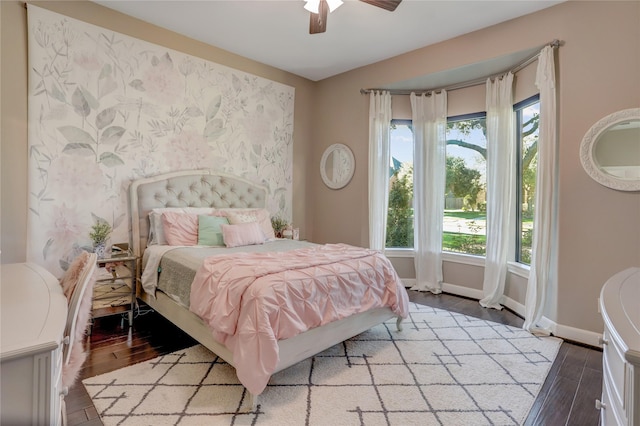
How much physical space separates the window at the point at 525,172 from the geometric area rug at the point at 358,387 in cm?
127

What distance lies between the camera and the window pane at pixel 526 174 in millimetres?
3705

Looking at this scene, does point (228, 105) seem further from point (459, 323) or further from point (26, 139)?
point (459, 323)

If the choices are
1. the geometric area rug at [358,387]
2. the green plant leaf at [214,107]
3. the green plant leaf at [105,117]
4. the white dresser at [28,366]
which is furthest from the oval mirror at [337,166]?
the white dresser at [28,366]

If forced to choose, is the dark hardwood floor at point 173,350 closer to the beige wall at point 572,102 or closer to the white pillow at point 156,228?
the beige wall at point 572,102

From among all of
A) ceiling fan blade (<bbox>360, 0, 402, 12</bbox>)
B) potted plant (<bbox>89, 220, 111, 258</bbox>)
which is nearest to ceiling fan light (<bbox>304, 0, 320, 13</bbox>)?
ceiling fan blade (<bbox>360, 0, 402, 12</bbox>)

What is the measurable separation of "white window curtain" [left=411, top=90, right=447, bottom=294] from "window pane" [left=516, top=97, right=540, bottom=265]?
0.91m

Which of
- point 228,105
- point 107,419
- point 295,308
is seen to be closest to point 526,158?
point 295,308

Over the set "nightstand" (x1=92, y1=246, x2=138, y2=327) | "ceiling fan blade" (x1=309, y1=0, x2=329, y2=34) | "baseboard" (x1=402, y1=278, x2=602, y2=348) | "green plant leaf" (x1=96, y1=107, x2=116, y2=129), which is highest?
"ceiling fan blade" (x1=309, y1=0, x2=329, y2=34)

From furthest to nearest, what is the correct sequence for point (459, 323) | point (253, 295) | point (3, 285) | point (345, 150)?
1. point (345, 150)
2. point (459, 323)
3. point (253, 295)
4. point (3, 285)

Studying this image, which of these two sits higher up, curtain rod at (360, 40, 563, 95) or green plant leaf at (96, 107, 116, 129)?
curtain rod at (360, 40, 563, 95)

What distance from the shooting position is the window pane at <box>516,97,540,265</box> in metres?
3.71

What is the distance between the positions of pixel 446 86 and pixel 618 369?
13.6 ft

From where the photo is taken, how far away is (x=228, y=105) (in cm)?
420

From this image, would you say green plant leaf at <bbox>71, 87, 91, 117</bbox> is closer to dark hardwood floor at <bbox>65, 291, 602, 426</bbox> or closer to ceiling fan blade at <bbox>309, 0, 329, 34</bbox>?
dark hardwood floor at <bbox>65, 291, 602, 426</bbox>
